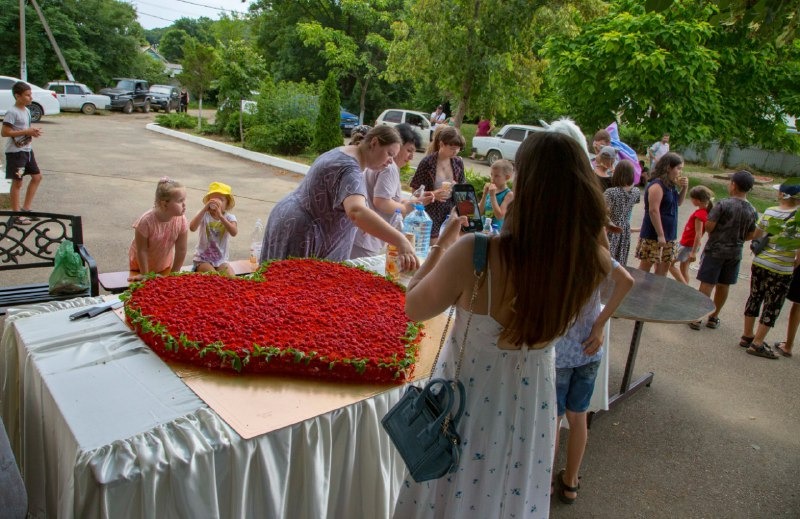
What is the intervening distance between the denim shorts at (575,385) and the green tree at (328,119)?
44.9 ft

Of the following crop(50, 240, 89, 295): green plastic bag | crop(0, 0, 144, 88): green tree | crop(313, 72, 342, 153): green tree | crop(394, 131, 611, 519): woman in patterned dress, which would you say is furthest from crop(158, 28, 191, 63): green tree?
crop(394, 131, 611, 519): woman in patterned dress

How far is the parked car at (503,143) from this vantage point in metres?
19.0

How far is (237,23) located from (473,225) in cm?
5017

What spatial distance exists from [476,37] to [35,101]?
1731cm

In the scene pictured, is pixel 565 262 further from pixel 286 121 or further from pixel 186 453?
pixel 286 121

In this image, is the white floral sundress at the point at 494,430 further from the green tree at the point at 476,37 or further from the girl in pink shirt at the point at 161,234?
the green tree at the point at 476,37

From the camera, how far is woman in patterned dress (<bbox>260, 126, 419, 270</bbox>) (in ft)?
10.3

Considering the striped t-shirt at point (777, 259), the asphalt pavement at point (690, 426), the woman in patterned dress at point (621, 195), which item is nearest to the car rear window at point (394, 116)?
the asphalt pavement at point (690, 426)

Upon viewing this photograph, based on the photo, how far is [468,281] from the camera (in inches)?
66.7

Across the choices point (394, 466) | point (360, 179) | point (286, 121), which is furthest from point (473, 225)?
point (286, 121)

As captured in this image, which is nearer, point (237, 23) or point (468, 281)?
point (468, 281)

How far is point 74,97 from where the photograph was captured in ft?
80.9

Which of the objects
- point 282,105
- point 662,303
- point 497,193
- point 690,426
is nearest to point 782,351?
point 690,426

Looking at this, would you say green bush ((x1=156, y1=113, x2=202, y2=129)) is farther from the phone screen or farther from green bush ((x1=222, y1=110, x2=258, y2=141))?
the phone screen
